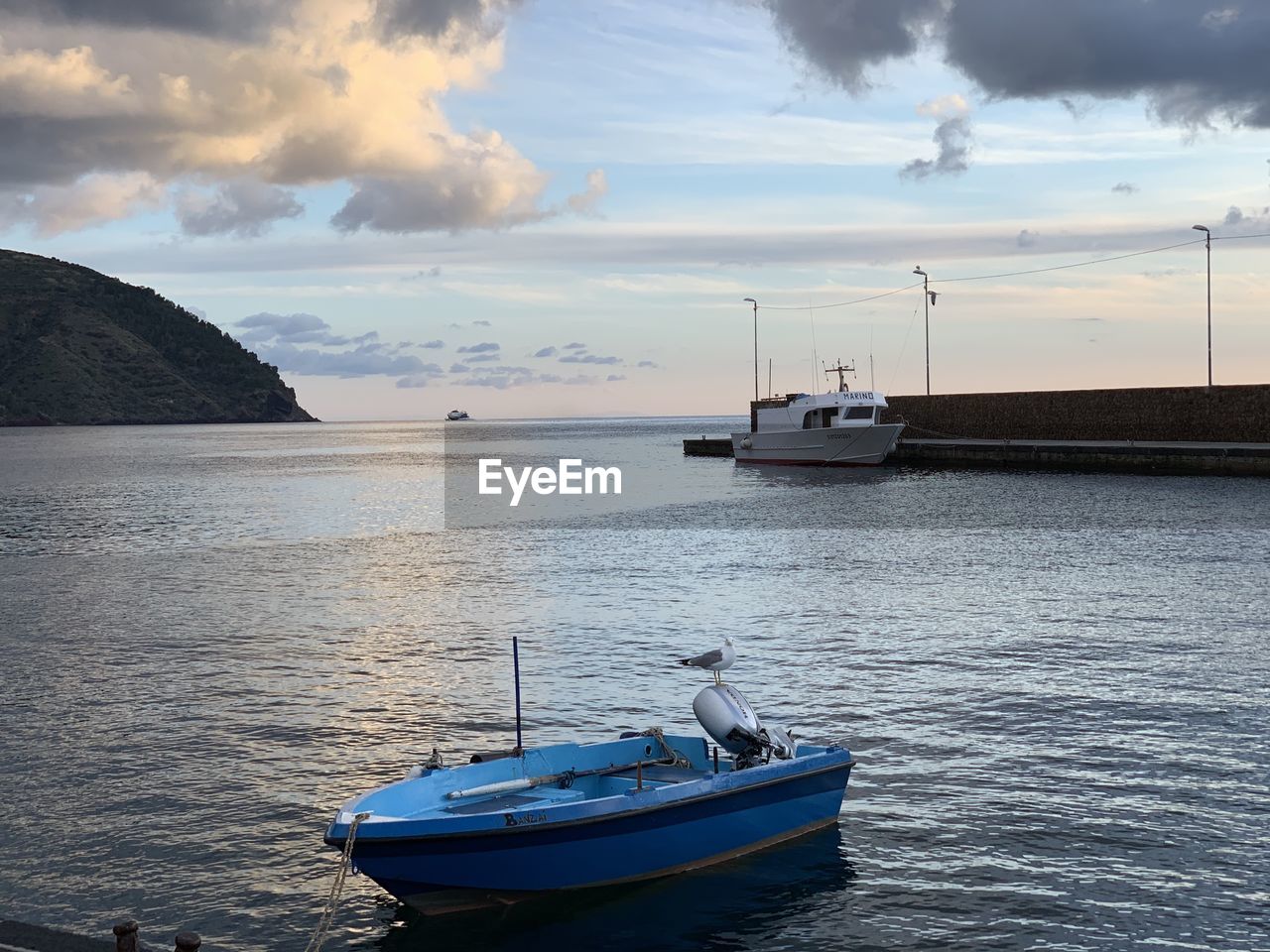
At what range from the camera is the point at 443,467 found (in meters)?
120

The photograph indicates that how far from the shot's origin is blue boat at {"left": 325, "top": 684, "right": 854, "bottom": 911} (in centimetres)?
1033

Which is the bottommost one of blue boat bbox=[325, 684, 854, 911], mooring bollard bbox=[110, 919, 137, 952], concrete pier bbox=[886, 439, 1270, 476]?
blue boat bbox=[325, 684, 854, 911]

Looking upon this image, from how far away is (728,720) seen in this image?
41.3ft

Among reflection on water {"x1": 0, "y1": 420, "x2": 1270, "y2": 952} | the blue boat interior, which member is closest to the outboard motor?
the blue boat interior

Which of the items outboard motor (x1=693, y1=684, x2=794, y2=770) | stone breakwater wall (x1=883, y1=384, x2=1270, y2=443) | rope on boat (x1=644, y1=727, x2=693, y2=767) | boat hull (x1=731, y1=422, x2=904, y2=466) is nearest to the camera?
outboard motor (x1=693, y1=684, x2=794, y2=770)

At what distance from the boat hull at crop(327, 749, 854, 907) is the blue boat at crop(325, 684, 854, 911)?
1cm

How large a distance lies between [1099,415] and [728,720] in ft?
241

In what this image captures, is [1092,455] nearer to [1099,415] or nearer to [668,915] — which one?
[1099,415]

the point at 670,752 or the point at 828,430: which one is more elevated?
the point at 828,430

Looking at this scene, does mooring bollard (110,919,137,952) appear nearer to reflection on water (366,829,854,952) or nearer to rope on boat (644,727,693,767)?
reflection on water (366,829,854,952)

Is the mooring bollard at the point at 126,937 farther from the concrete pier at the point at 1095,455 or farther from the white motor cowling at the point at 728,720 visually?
the concrete pier at the point at 1095,455

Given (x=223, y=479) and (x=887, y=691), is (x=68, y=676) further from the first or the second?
(x=223, y=479)

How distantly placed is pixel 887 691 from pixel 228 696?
10.4m

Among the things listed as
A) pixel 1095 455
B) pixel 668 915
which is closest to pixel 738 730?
pixel 668 915
